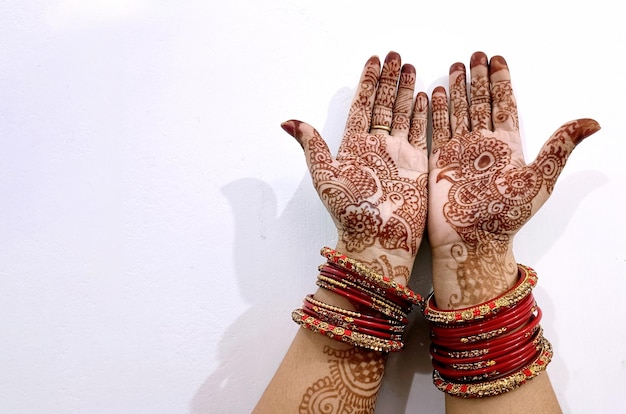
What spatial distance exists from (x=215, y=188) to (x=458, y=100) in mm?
593

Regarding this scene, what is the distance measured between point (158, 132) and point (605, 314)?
1087 millimetres

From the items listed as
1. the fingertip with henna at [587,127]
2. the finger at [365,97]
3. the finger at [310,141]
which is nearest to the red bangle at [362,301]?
the finger at [310,141]

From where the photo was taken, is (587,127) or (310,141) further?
(310,141)

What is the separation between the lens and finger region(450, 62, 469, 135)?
1035 millimetres

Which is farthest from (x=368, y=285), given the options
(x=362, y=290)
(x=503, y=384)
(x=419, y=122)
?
(x=419, y=122)

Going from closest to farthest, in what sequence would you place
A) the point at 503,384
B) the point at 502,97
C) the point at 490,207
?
the point at 503,384 < the point at 490,207 < the point at 502,97

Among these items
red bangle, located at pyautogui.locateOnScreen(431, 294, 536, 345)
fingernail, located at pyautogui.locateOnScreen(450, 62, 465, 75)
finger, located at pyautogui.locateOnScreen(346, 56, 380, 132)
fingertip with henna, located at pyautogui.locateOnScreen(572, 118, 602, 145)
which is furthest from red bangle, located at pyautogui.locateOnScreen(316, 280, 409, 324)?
fingernail, located at pyautogui.locateOnScreen(450, 62, 465, 75)

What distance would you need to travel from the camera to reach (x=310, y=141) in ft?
3.10

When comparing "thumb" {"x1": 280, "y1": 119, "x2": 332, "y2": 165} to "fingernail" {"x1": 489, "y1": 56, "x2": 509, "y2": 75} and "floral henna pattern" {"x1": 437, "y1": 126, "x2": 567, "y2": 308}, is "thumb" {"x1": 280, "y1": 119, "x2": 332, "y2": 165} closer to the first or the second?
"floral henna pattern" {"x1": 437, "y1": 126, "x2": 567, "y2": 308}

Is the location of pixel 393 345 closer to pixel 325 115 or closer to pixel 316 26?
pixel 325 115

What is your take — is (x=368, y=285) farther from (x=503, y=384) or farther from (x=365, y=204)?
(x=503, y=384)

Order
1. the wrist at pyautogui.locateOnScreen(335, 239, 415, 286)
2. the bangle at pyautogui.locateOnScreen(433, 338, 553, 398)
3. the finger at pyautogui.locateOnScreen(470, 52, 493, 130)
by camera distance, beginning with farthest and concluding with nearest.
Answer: the finger at pyautogui.locateOnScreen(470, 52, 493, 130)
the wrist at pyautogui.locateOnScreen(335, 239, 415, 286)
the bangle at pyautogui.locateOnScreen(433, 338, 553, 398)

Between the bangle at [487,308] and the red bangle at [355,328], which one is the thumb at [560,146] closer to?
the bangle at [487,308]

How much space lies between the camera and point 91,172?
3.50 ft
